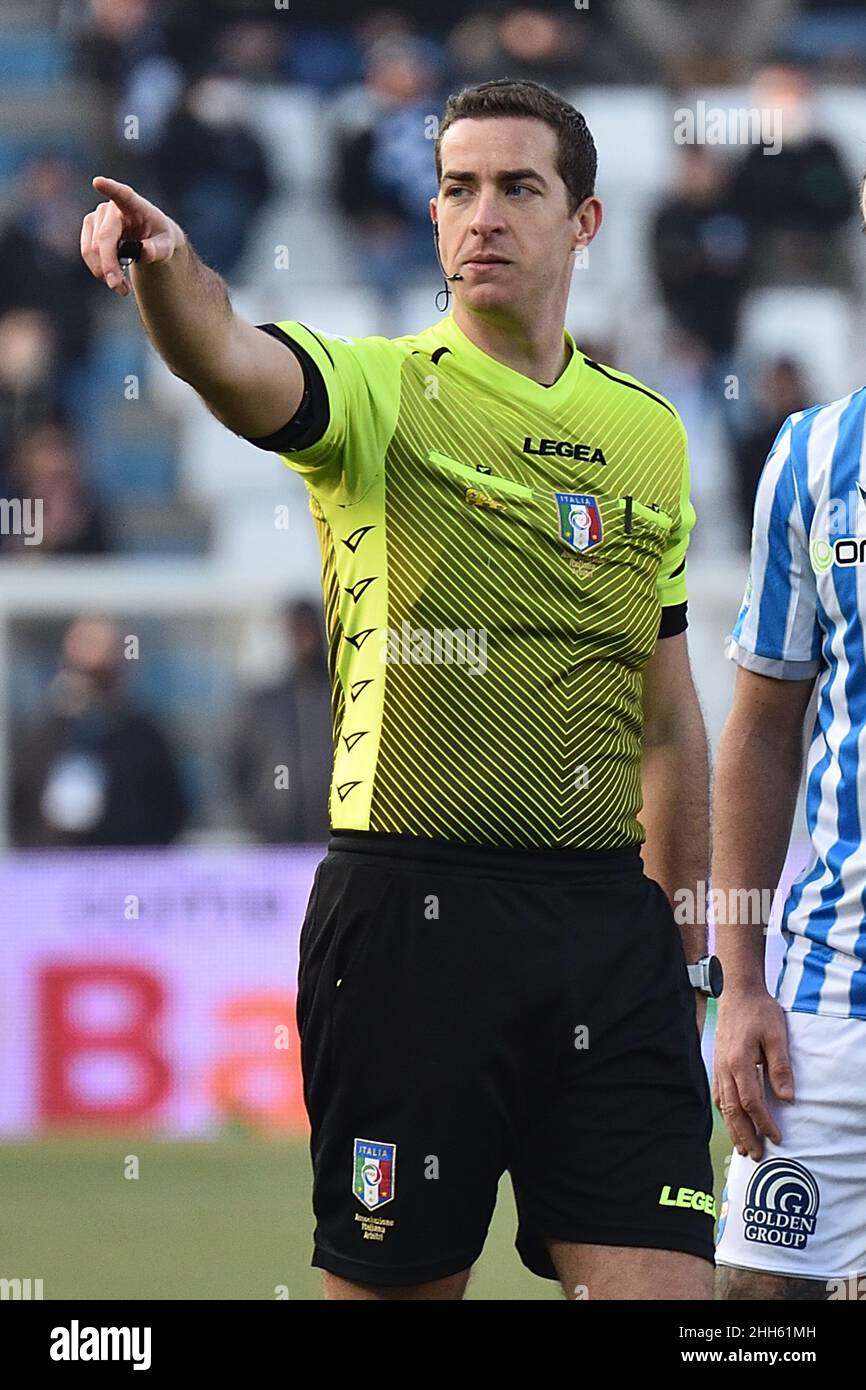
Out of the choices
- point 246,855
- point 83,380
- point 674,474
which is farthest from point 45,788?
point 674,474

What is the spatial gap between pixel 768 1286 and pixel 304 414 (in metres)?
1.29

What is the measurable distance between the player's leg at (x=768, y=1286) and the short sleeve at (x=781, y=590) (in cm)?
80

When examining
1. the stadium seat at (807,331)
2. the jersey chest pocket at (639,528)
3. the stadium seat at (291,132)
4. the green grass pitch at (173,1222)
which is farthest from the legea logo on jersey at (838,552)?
the stadium seat at (291,132)

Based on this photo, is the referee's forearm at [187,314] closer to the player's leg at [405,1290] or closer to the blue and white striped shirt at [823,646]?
the blue and white striped shirt at [823,646]

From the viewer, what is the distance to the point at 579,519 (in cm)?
297

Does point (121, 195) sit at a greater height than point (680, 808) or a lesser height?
greater

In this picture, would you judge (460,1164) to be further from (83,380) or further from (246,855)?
(83,380)

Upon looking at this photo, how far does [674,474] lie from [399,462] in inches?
19.9

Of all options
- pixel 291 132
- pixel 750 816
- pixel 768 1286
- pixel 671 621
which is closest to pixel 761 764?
pixel 750 816

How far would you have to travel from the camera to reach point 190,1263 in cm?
517

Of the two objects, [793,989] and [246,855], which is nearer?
[793,989]
